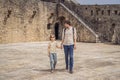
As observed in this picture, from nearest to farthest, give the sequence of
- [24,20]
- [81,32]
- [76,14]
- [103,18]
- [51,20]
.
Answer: [24,20] < [81,32] < [103,18] < [51,20] < [76,14]

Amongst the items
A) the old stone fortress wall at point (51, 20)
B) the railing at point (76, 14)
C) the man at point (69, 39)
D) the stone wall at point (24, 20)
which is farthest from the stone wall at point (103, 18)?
the man at point (69, 39)

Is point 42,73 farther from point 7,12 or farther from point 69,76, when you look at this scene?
point 7,12

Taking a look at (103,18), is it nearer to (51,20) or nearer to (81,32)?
(81,32)

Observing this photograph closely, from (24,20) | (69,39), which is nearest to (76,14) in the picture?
(24,20)

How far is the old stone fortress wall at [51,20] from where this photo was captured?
23.1 metres

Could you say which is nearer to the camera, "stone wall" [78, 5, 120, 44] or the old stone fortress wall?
the old stone fortress wall

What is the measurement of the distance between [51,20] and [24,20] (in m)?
3.87

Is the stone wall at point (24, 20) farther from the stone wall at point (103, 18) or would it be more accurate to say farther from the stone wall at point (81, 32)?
the stone wall at point (103, 18)

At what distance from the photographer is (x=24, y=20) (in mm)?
24469

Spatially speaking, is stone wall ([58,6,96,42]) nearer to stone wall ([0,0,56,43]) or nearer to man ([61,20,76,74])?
stone wall ([0,0,56,43])

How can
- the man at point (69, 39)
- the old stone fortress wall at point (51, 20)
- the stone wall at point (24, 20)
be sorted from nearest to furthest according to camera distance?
1. the man at point (69, 39)
2. the stone wall at point (24, 20)
3. the old stone fortress wall at point (51, 20)

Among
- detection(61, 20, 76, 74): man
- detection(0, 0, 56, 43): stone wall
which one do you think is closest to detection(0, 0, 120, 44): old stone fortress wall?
detection(0, 0, 56, 43): stone wall

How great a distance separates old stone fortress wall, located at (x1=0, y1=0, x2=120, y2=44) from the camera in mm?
23062

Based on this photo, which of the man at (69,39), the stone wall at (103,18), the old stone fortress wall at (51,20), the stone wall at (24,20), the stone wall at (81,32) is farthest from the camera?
the stone wall at (103,18)
